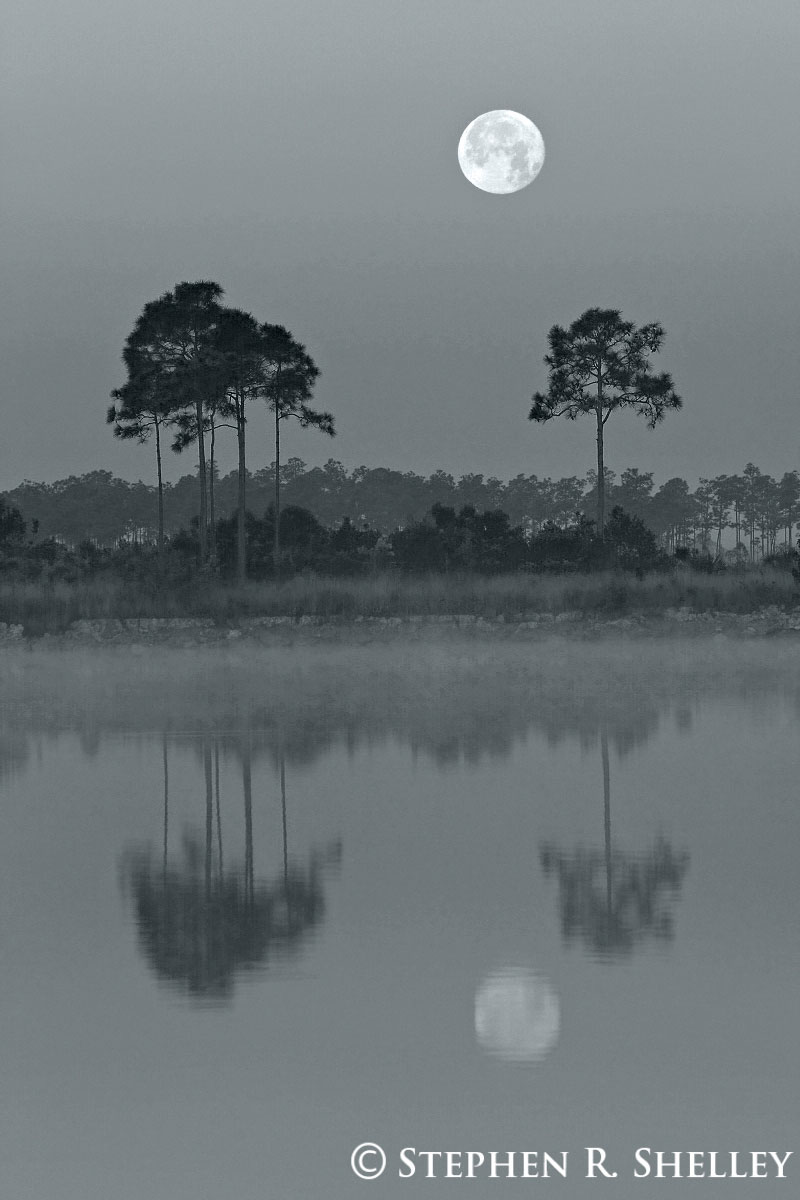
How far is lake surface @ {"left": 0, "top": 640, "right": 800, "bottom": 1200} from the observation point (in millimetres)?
5738

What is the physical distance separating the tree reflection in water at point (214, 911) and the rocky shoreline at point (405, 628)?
97.0 ft

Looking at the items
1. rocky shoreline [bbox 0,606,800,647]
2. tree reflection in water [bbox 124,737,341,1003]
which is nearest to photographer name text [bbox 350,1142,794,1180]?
tree reflection in water [bbox 124,737,341,1003]

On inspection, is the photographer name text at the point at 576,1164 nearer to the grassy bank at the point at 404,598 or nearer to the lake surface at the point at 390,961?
the lake surface at the point at 390,961

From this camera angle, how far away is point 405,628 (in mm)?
42406

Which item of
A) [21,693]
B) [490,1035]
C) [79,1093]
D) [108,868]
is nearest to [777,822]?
[108,868]

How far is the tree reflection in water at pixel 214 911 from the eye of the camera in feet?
25.8

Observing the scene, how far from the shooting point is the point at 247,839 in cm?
1172

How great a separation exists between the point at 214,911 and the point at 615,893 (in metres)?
2.12

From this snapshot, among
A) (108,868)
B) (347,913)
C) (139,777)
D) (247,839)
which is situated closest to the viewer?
(347,913)

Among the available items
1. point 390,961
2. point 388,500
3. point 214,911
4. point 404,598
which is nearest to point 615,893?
point 390,961

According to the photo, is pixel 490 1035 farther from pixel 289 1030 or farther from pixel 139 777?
pixel 139 777

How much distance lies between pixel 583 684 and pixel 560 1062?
20.7 meters

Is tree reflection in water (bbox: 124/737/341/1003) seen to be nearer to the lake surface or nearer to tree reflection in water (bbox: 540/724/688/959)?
the lake surface

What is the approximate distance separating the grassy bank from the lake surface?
25238 mm
